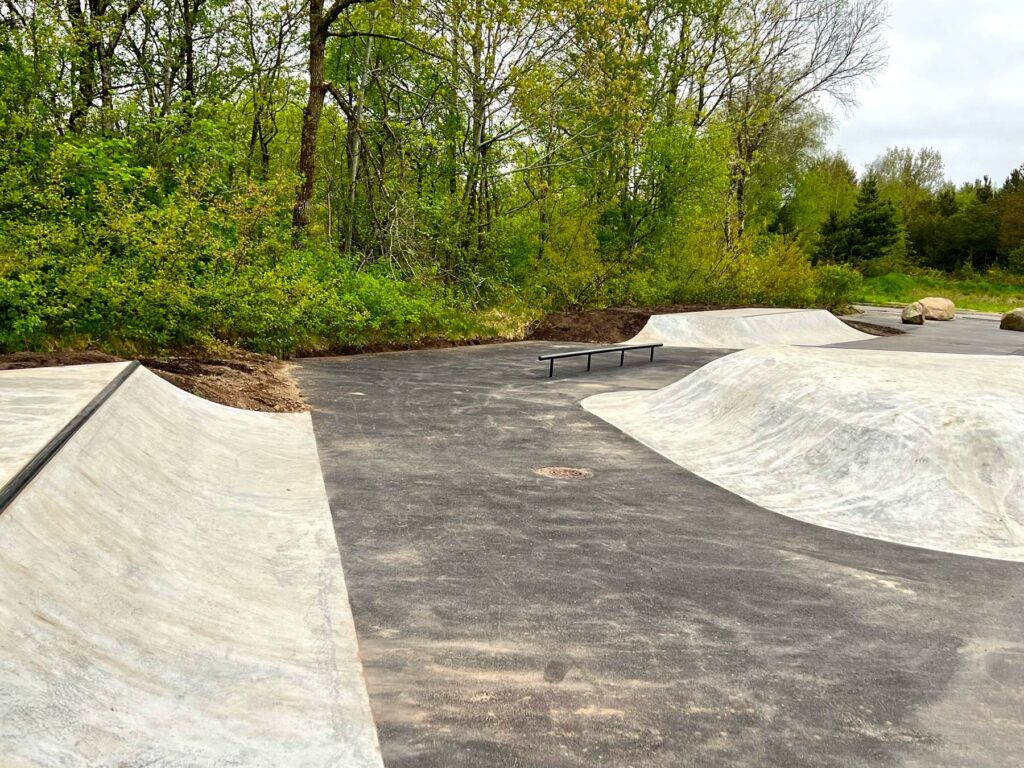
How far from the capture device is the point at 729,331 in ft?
70.4

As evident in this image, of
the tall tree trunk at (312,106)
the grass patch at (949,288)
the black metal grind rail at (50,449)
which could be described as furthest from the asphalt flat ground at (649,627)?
the grass patch at (949,288)

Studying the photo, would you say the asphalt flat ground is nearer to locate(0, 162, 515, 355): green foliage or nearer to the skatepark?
the skatepark

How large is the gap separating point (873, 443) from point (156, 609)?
6284 millimetres

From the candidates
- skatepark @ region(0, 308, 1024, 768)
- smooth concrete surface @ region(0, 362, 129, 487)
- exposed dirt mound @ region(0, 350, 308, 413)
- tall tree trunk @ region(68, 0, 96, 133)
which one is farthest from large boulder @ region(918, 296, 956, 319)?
smooth concrete surface @ region(0, 362, 129, 487)

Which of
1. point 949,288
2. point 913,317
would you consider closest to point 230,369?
point 913,317

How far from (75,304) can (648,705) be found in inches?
397

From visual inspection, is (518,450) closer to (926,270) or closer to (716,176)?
(716,176)

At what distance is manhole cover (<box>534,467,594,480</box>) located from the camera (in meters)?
7.40

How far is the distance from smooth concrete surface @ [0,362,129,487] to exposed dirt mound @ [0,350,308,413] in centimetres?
116

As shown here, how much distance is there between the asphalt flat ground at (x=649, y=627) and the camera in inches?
125

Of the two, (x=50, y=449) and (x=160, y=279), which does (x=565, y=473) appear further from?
(x=160, y=279)

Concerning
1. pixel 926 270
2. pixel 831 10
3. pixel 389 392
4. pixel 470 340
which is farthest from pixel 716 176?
pixel 926 270

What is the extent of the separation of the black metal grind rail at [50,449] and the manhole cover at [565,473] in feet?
13.2

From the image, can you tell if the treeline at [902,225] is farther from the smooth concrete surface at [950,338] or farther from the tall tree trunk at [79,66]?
the tall tree trunk at [79,66]
